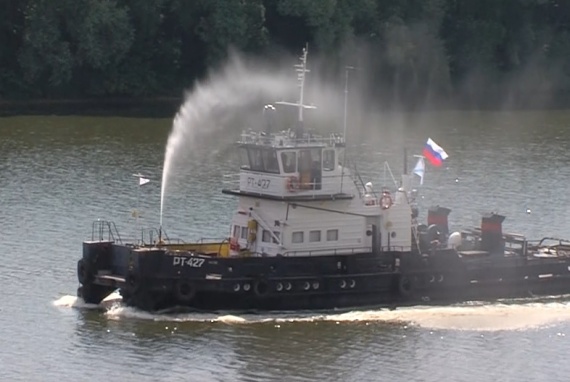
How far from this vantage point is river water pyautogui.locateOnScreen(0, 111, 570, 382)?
41219 mm

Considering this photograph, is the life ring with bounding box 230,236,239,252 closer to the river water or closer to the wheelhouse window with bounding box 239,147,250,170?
the wheelhouse window with bounding box 239,147,250,170

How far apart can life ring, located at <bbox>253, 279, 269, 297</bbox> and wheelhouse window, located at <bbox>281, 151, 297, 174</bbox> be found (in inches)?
120

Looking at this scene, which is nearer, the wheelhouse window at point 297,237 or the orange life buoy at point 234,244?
the wheelhouse window at point 297,237

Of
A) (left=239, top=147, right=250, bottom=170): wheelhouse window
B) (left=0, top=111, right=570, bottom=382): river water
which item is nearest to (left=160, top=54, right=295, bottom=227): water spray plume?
(left=0, top=111, right=570, bottom=382): river water

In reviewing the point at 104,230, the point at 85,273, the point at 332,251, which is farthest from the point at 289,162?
the point at 104,230

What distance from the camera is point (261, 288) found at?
149 feet

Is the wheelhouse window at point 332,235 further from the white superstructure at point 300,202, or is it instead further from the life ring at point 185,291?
the life ring at point 185,291

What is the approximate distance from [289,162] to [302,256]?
2.47 meters

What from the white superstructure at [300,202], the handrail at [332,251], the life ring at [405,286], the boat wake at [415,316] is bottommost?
the boat wake at [415,316]

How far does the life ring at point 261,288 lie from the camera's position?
45.2 m

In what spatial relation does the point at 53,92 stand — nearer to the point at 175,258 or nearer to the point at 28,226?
the point at 28,226

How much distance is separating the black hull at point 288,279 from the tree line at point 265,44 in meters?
42.1

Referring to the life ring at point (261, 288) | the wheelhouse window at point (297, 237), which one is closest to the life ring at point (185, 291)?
the life ring at point (261, 288)

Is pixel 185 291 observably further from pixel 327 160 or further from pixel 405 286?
pixel 405 286
